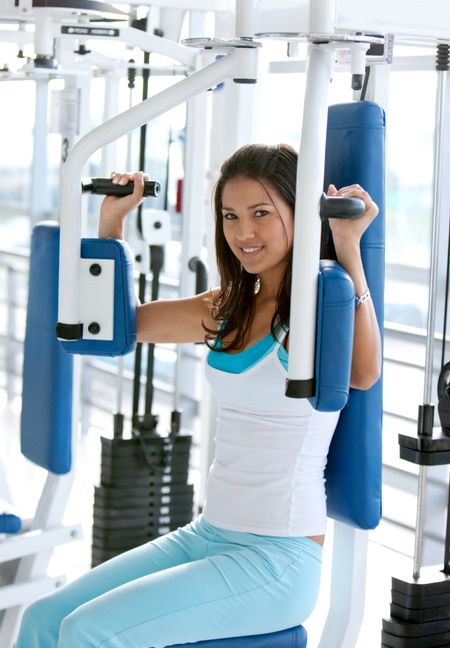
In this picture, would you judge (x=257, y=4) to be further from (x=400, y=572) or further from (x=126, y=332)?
(x=400, y=572)

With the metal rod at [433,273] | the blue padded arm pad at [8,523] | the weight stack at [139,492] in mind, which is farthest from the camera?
the weight stack at [139,492]

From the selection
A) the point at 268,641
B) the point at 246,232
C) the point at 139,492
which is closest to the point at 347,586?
the point at 268,641

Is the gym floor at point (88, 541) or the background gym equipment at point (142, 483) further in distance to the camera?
the background gym equipment at point (142, 483)

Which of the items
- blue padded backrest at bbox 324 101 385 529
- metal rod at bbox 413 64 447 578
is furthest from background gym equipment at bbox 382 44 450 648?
blue padded backrest at bbox 324 101 385 529

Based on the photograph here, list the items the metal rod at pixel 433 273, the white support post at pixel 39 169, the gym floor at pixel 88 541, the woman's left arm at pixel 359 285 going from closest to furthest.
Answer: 1. the woman's left arm at pixel 359 285
2. the metal rod at pixel 433 273
3. the gym floor at pixel 88 541
4. the white support post at pixel 39 169

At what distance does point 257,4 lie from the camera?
1.90 metres

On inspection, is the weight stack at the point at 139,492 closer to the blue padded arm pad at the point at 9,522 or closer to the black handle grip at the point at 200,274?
the black handle grip at the point at 200,274

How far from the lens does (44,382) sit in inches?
104

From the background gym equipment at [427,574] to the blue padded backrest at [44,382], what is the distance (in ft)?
2.92

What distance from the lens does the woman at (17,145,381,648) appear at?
1.79m

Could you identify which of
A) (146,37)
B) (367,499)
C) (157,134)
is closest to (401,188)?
(157,134)

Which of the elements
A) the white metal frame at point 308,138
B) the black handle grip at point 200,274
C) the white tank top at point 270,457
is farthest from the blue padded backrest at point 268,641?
the black handle grip at point 200,274

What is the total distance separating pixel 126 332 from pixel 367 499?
57 centimetres

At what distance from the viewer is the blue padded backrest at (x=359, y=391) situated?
195cm
